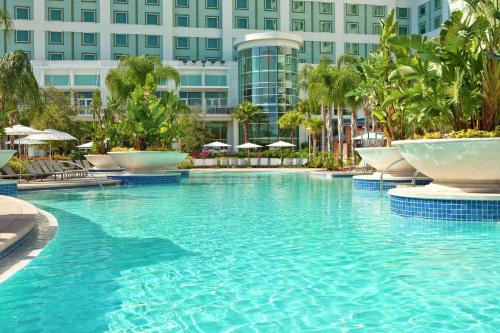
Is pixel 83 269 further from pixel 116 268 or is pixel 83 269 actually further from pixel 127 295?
Answer: pixel 127 295

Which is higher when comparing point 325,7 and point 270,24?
point 325,7

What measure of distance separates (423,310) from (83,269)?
366 centimetres

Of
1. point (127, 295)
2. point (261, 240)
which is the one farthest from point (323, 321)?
point (261, 240)

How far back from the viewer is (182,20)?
58.4m

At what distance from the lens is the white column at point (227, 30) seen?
5847 centimetres

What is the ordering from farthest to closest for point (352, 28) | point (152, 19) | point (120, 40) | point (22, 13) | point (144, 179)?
point (352, 28)
point (152, 19)
point (120, 40)
point (22, 13)
point (144, 179)

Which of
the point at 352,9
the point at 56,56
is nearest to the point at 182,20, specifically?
the point at 56,56

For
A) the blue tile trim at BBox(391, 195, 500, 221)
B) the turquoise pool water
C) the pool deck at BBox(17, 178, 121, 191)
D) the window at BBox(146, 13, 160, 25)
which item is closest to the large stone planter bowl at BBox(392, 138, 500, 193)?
the blue tile trim at BBox(391, 195, 500, 221)

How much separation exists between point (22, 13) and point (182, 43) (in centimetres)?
1603

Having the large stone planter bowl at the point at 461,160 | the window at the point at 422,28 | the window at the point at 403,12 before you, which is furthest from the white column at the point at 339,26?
the large stone planter bowl at the point at 461,160

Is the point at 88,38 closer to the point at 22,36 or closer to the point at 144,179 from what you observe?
the point at 22,36

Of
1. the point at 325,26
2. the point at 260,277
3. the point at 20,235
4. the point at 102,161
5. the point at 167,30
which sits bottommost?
the point at 260,277

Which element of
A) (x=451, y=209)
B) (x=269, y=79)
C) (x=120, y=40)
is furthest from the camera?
(x=120, y=40)

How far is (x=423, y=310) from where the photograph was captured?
453 centimetres
